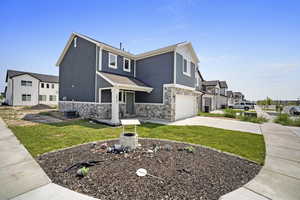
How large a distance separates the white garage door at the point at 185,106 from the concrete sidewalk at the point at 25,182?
10.6m

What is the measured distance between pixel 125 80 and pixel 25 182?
9.75 meters

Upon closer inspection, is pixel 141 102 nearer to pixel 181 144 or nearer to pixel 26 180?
pixel 181 144

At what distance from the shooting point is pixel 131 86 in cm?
1077

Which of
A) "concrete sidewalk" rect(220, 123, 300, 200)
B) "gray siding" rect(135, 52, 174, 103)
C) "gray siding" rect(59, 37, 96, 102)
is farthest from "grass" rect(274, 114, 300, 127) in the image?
"gray siding" rect(59, 37, 96, 102)

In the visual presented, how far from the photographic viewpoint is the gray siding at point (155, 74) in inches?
473

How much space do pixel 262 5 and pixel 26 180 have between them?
12018mm

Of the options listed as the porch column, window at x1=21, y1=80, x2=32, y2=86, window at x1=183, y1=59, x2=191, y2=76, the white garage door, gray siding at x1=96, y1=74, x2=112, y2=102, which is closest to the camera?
the porch column

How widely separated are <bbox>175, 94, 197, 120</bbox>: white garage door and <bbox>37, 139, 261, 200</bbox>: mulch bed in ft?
26.4

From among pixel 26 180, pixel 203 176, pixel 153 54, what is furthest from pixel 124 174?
pixel 153 54

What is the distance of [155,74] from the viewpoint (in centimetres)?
1296

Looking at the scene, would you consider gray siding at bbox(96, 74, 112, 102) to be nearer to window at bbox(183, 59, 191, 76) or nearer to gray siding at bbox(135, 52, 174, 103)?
gray siding at bbox(135, 52, 174, 103)

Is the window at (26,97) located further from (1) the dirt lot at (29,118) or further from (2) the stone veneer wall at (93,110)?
(2) the stone veneer wall at (93,110)

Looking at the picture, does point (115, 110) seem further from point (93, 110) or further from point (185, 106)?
point (185, 106)

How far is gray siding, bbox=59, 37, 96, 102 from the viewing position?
12016 millimetres
